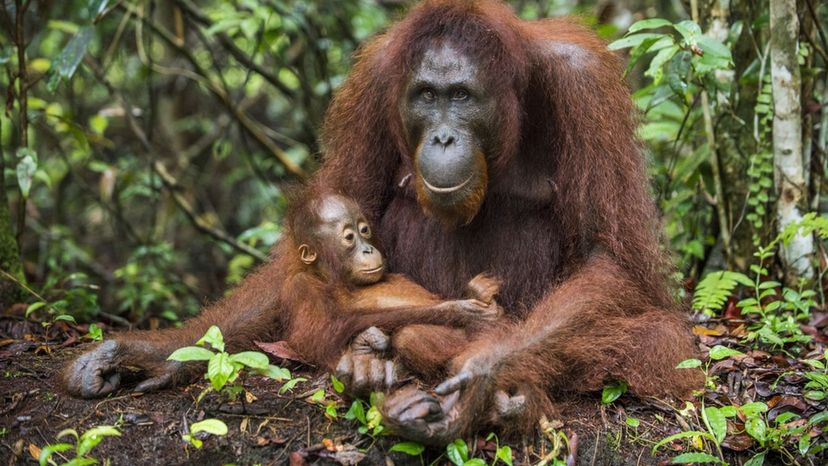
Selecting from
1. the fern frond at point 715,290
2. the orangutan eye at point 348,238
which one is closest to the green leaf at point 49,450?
the orangutan eye at point 348,238

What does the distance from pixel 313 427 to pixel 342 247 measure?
0.82 meters

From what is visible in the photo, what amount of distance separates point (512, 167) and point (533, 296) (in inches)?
20.7

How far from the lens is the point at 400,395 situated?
111 inches

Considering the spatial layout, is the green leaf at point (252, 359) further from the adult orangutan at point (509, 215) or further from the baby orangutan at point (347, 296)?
the baby orangutan at point (347, 296)

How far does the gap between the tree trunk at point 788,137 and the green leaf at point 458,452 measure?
2.20 meters

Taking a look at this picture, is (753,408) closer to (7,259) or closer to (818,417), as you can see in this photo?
(818,417)

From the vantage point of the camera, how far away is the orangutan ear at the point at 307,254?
3617 millimetres

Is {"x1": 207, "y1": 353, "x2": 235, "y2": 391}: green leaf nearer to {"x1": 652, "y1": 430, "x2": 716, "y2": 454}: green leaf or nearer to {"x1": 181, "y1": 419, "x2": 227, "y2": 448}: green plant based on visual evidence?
{"x1": 181, "y1": 419, "x2": 227, "y2": 448}: green plant

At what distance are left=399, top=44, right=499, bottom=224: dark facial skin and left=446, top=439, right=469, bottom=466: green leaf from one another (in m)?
0.87

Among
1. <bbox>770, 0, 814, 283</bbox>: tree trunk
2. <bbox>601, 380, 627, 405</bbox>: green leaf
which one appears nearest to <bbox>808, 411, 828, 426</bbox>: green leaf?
<bbox>601, 380, 627, 405</bbox>: green leaf

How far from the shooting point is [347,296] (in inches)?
138

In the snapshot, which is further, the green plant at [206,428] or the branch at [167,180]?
the branch at [167,180]

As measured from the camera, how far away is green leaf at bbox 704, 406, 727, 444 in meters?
2.99

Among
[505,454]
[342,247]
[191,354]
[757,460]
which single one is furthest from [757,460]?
[191,354]
